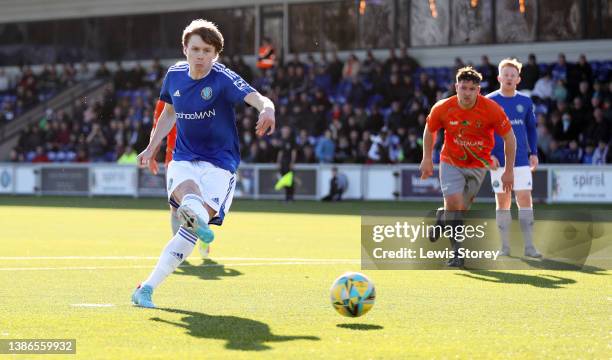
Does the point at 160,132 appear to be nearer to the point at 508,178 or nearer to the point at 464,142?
the point at 508,178

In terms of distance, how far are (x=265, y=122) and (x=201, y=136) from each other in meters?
1.30

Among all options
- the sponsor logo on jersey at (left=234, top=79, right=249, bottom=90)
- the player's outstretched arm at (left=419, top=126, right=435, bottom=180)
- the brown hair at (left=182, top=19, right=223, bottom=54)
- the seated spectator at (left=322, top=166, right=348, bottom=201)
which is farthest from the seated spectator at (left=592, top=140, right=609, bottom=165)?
the brown hair at (left=182, top=19, right=223, bottom=54)

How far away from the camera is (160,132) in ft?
32.1

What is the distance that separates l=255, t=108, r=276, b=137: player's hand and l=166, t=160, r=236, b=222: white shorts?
1124 millimetres

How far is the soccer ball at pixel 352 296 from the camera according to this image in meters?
8.40

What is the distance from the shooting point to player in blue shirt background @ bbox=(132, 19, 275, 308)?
30.0 feet

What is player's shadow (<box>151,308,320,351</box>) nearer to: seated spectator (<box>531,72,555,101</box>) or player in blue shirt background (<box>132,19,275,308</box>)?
player in blue shirt background (<box>132,19,275,308</box>)

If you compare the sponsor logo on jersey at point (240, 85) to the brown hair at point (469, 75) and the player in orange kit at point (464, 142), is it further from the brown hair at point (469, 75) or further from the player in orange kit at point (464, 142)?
the brown hair at point (469, 75)

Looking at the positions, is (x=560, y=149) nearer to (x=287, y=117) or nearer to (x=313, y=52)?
(x=287, y=117)

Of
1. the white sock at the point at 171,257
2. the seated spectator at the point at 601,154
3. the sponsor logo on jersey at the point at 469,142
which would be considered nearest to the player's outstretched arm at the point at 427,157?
the sponsor logo on jersey at the point at 469,142

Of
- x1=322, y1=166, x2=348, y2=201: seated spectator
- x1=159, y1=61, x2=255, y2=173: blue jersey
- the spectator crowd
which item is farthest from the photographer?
x1=322, y1=166, x2=348, y2=201: seated spectator

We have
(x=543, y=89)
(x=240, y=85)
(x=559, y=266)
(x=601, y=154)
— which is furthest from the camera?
(x=543, y=89)

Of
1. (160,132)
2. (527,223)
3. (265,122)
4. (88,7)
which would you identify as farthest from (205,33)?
(88,7)

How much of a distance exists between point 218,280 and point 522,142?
4616 millimetres
